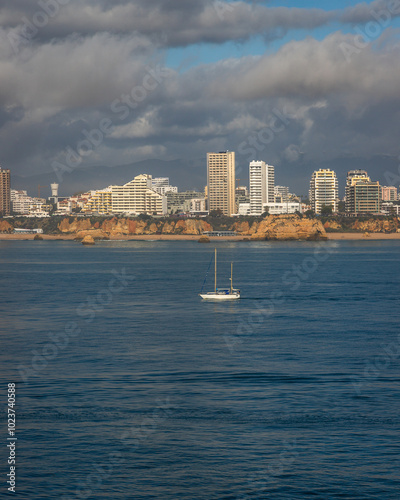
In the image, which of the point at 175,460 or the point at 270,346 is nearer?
the point at 175,460

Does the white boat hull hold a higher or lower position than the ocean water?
higher

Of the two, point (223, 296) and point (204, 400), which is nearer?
point (204, 400)

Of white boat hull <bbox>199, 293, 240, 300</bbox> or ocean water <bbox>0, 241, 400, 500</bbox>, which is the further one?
white boat hull <bbox>199, 293, 240, 300</bbox>

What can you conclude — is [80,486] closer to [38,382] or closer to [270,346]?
[38,382]

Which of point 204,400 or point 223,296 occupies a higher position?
point 223,296

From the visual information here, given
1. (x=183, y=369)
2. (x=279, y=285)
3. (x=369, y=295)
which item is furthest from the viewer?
(x=279, y=285)

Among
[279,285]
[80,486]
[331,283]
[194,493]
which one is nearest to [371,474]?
[194,493]

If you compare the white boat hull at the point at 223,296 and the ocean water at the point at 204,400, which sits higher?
the white boat hull at the point at 223,296

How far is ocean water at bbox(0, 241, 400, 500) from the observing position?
67.8 ft

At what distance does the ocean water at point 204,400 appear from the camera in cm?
2066

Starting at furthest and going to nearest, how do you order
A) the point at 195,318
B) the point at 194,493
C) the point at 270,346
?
the point at 195,318, the point at 270,346, the point at 194,493

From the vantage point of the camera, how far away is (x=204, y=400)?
28578 millimetres

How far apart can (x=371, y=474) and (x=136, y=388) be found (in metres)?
12.4

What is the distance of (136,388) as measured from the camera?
3050 centimetres
